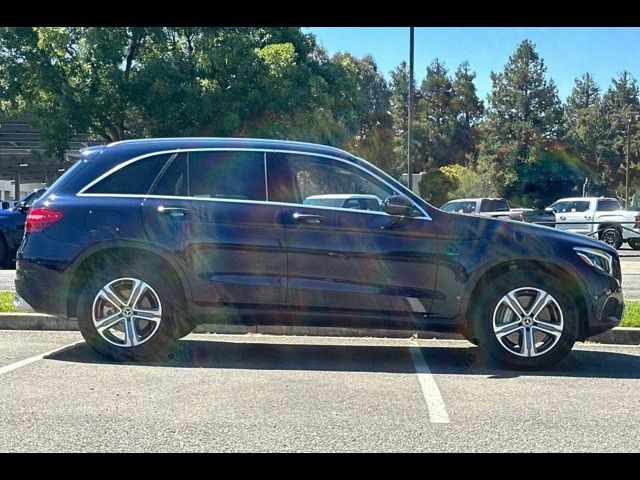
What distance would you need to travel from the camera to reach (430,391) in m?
5.37

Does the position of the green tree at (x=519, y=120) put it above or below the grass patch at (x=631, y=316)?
above

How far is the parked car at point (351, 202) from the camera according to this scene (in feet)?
20.6

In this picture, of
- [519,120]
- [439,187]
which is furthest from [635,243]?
[519,120]

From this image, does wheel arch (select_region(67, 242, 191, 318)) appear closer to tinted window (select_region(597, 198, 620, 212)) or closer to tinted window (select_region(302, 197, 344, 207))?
tinted window (select_region(302, 197, 344, 207))

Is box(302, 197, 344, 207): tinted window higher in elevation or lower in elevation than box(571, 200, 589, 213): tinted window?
higher

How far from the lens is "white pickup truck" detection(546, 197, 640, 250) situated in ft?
72.4

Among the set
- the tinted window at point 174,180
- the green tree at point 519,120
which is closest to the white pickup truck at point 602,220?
the tinted window at point 174,180

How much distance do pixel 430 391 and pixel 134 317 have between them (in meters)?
2.54

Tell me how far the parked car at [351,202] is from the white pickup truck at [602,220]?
15396mm

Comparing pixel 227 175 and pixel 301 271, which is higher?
pixel 227 175

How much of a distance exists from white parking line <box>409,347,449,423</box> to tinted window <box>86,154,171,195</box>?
279 cm

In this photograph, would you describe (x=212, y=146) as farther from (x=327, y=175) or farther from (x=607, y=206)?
(x=607, y=206)

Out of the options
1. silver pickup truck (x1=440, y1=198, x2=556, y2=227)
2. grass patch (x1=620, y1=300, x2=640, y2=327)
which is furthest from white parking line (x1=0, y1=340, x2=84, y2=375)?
silver pickup truck (x1=440, y1=198, x2=556, y2=227)

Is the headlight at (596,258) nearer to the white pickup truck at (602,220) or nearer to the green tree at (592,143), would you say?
the white pickup truck at (602,220)
